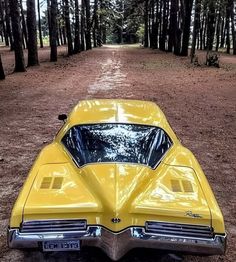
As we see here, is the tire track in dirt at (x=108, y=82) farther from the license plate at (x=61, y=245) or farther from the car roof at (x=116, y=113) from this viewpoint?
the license plate at (x=61, y=245)

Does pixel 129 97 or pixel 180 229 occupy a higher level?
pixel 180 229

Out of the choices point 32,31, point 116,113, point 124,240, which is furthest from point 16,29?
point 124,240

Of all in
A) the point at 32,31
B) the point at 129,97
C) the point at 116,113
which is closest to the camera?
the point at 116,113

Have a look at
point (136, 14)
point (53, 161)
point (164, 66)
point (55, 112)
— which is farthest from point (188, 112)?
point (136, 14)

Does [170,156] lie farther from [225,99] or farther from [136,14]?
[136,14]

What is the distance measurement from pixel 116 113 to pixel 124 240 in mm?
2532

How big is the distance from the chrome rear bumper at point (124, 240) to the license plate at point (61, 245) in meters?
0.05

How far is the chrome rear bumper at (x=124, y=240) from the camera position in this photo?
3.50 meters

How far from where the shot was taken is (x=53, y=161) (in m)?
4.77

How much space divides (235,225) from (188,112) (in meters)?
6.80

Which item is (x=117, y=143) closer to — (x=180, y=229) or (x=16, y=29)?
(x=180, y=229)

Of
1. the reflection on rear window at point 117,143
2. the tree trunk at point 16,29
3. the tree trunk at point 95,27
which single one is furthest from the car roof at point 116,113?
the tree trunk at point 95,27

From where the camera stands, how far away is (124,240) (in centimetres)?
349

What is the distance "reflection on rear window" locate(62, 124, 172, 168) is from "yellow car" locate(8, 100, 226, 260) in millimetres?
13
